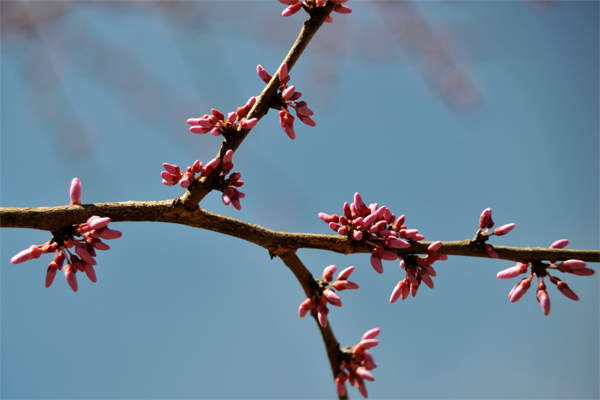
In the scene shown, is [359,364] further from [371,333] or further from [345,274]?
[345,274]

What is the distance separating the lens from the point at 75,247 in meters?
2.02

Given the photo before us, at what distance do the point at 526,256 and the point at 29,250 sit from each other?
276 centimetres

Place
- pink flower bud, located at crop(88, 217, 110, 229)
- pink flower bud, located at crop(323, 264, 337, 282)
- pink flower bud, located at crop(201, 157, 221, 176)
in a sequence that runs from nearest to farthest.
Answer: pink flower bud, located at crop(88, 217, 110, 229), pink flower bud, located at crop(201, 157, 221, 176), pink flower bud, located at crop(323, 264, 337, 282)

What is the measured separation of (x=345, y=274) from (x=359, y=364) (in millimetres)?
582

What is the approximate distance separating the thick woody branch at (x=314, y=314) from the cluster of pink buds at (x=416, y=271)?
18.6 inches

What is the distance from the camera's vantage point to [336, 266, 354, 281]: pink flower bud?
2.35 meters

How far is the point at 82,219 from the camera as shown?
2.00 meters

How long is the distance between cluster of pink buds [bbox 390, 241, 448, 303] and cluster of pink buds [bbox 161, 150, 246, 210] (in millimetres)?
1098

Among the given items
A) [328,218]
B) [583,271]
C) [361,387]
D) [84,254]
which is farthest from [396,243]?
[84,254]

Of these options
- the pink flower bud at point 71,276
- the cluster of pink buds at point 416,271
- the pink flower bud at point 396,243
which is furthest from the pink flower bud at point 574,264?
the pink flower bud at point 71,276

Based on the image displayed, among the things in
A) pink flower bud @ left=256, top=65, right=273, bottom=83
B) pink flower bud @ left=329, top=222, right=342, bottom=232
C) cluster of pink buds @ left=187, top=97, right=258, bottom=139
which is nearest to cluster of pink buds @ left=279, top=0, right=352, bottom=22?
pink flower bud @ left=256, top=65, right=273, bottom=83

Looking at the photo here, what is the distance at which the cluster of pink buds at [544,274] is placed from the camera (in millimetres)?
2084

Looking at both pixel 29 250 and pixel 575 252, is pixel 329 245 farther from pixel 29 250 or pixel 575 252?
Answer: pixel 29 250

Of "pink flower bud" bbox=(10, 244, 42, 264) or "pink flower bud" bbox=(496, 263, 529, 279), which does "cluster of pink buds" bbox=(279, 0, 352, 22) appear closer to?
"pink flower bud" bbox=(496, 263, 529, 279)
